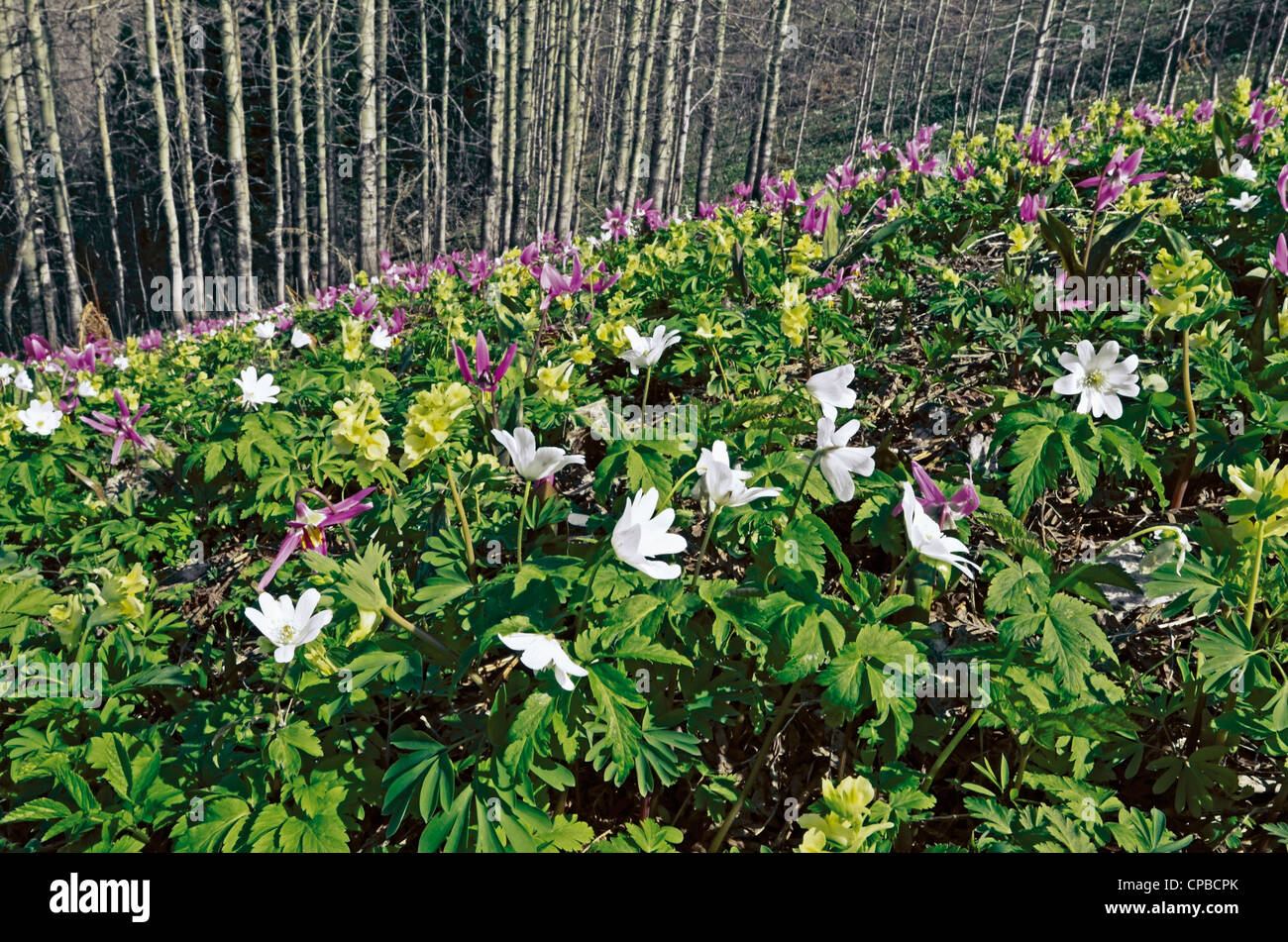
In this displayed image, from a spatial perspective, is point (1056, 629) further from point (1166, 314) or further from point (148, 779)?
point (148, 779)

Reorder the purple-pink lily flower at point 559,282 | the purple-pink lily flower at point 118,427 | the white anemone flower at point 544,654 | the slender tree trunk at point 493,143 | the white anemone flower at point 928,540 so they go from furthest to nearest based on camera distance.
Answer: the slender tree trunk at point 493,143, the purple-pink lily flower at point 559,282, the purple-pink lily flower at point 118,427, the white anemone flower at point 928,540, the white anemone flower at point 544,654

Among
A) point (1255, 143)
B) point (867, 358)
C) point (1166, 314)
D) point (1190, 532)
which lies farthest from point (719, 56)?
point (1190, 532)

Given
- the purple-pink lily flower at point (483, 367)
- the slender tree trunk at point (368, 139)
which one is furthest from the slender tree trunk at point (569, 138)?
the purple-pink lily flower at point (483, 367)

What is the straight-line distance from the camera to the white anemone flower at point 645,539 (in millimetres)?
1451

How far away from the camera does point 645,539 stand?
4.88ft

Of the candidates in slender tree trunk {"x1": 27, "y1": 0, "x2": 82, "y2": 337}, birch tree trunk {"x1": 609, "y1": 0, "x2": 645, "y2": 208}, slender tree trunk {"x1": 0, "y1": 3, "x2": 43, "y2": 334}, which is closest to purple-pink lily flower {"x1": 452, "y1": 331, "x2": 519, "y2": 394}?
birch tree trunk {"x1": 609, "y1": 0, "x2": 645, "y2": 208}

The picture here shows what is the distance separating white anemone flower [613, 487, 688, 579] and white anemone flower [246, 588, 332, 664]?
721 mm

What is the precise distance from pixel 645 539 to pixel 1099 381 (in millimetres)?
1493

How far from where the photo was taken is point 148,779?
1705mm

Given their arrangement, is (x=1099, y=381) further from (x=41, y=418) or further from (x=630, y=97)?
(x=630, y=97)

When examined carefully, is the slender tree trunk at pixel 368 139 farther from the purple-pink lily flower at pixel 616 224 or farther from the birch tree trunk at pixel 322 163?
the purple-pink lily flower at pixel 616 224

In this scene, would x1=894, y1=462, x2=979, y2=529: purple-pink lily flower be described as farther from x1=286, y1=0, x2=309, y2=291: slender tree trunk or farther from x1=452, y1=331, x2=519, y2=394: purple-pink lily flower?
x1=286, y1=0, x2=309, y2=291: slender tree trunk

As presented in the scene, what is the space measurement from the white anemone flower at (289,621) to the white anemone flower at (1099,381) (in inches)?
80.5
